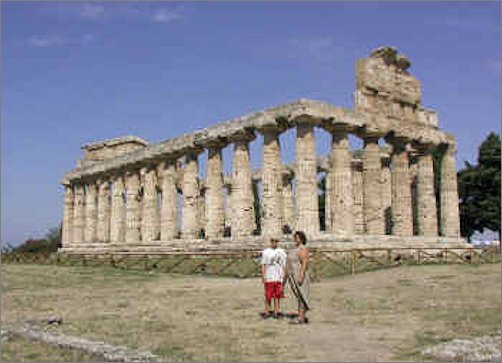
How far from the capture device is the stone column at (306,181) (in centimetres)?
2920

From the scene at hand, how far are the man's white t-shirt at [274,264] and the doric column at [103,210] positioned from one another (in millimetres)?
37642

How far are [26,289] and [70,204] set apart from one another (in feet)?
118

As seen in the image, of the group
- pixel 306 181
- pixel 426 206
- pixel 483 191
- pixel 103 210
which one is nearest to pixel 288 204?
pixel 426 206

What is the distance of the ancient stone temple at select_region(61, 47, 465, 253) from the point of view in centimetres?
2989

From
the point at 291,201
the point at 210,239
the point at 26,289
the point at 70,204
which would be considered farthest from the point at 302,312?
the point at 70,204

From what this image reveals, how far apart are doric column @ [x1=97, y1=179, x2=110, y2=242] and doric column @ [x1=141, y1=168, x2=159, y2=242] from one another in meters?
6.92

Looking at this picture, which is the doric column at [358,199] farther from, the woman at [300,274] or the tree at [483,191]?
the woman at [300,274]

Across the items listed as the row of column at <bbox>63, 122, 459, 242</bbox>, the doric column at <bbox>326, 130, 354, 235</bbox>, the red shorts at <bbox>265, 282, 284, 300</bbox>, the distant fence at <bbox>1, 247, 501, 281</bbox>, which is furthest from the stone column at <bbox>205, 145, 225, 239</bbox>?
the red shorts at <bbox>265, 282, 284, 300</bbox>

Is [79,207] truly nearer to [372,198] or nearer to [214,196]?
[214,196]

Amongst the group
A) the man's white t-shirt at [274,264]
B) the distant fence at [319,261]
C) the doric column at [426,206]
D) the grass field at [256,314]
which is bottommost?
the grass field at [256,314]

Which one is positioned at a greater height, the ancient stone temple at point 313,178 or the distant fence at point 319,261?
the ancient stone temple at point 313,178

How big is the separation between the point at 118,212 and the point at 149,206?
5.23 metres

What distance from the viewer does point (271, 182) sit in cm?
3117

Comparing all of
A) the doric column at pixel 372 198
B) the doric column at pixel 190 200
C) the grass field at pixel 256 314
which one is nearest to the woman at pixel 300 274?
the grass field at pixel 256 314
